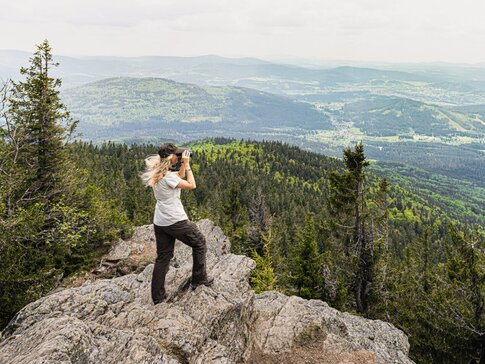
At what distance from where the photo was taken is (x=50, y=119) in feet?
72.0

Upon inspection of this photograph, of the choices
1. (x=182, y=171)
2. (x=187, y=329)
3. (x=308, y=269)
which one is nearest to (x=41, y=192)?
(x=182, y=171)

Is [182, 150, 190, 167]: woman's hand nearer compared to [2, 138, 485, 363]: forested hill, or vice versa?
Result: [182, 150, 190, 167]: woman's hand

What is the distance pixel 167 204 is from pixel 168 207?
0.11 metres

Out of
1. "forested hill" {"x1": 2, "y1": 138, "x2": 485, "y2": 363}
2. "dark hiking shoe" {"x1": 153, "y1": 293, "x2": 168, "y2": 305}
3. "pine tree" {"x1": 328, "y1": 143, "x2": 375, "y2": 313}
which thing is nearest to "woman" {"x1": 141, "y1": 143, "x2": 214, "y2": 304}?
Result: "dark hiking shoe" {"x1": 153, "y1": 293, "x2": 168, "y2": 305}

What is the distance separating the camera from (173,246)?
11.3 m

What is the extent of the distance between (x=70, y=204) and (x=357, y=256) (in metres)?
21.2

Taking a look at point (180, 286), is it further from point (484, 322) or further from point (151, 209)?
point (151, 209)

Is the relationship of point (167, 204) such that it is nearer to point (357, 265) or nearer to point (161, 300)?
point (161, 300)

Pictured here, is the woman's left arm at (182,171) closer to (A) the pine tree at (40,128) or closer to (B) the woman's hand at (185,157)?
(B) the woman's hand at (185,157)

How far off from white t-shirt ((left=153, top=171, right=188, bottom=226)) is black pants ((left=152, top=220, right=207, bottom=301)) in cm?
21

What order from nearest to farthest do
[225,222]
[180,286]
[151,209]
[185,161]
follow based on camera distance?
[185,161] → [180,286] → [225,222] → [151,209]

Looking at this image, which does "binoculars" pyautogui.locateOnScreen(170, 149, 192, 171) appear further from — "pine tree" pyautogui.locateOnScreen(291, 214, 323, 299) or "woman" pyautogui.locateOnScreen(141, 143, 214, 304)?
"pine tree" pyautogui.locateOnScreen(291, 214, 323, 299)

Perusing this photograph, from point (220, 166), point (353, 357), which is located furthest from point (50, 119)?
point (220, 166)

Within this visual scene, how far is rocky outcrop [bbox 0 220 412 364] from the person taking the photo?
8.80 meters
